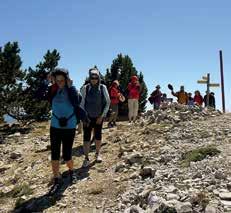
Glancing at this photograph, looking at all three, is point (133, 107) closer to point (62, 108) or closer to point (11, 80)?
point (11, 80)

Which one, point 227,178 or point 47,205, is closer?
point 227,178

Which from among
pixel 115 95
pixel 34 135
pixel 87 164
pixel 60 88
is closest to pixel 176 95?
pixel 115 95

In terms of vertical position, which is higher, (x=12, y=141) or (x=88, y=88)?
(x=88, y=88)

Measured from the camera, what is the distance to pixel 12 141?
1683 cm

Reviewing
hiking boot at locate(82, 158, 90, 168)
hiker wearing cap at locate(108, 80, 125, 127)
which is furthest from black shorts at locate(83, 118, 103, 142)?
hiker wearing cap at locate(108, 80, 125, 127)

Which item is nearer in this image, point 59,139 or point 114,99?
point 59,139

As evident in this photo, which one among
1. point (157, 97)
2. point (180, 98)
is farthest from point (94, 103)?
point (180, 98)

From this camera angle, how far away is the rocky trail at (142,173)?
24.8 feet

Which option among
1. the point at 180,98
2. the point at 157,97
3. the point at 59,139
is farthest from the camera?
the point at 180,98

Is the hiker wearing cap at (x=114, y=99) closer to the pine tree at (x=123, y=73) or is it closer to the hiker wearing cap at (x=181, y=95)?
the hiker wearing cap at (x=181, y=95)

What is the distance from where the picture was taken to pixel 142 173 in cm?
943

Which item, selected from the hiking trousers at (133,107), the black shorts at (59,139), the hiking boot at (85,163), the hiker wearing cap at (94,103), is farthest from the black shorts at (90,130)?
the hiking trousers at (133,107)

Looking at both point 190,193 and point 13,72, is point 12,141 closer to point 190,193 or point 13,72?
point 13,72

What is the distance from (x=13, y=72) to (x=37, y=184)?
11.0 m
